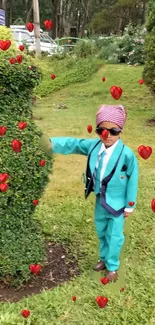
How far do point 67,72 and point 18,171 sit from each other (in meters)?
11.2

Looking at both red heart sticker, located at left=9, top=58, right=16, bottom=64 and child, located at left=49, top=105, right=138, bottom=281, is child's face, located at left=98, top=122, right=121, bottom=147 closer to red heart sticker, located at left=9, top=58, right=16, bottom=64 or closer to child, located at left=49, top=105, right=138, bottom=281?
child, located at left=49, top=105, right=138, bottom=281

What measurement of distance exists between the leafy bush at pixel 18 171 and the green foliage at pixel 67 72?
30.7 feet

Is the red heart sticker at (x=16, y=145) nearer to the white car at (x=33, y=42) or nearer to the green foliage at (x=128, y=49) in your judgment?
the green foliage at (x=128, y=49)

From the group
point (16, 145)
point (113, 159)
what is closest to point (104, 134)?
point (113, 159)

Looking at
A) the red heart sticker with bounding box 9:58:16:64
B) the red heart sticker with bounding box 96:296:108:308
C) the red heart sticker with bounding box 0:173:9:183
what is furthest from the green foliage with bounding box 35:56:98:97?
the red heart sticker with bounding box 96:296:108:308

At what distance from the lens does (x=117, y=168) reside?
300 cm

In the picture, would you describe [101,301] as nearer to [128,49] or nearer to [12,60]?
[12,60]

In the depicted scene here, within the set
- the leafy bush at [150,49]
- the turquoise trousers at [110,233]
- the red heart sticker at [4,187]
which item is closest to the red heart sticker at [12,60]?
the red heart sticker at [4,187]

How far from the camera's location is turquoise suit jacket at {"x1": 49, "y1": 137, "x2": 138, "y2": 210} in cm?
297

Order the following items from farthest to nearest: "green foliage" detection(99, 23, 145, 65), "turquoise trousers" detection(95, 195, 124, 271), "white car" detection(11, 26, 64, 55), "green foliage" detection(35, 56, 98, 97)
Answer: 1. "white car" detection(11, 26, 64, 55)
2. "green foliage" detection(99, 23, 145, 65)
3. "green foliage" detection(35, 56, 98, 97)
4. "turquoise trousers" detection(95, 195, 124, 271)

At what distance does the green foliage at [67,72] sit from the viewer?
41.8ft

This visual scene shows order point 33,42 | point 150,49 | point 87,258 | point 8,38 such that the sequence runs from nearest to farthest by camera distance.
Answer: point 8,38 < point 87,258 < point 150,49 < point 33,42

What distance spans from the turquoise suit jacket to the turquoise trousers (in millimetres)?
121

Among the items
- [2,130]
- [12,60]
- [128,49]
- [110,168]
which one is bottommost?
[128,49]
